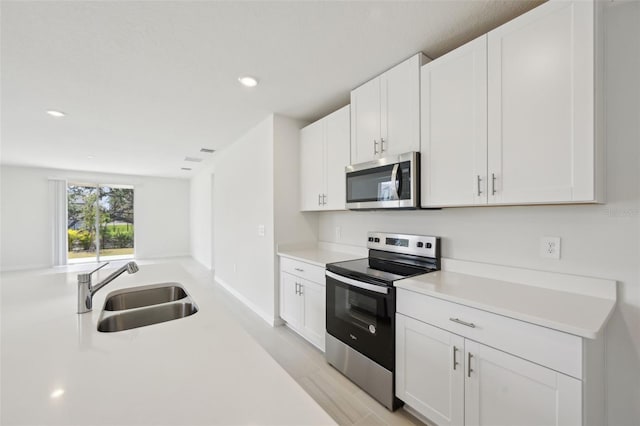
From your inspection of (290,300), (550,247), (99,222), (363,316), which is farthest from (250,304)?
(99,222)

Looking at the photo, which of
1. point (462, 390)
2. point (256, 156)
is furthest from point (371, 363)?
point (256, 156)

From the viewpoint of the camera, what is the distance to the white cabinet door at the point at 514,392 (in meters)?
1.10

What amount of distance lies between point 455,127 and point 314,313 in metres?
1.98

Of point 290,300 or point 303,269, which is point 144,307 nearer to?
point 303,269

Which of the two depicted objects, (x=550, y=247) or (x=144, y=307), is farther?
(x=550, y=247)

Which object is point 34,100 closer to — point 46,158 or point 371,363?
point 46,158

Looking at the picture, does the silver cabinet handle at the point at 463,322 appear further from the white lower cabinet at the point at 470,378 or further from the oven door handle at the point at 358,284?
the oven door handle at the point at 358,284

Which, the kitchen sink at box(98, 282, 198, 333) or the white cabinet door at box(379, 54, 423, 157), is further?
the white cabinet door at box(379, 54, 423, 157)

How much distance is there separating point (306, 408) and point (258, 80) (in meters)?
2.41

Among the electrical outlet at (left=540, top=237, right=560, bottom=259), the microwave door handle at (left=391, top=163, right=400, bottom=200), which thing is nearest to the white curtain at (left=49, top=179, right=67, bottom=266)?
the microwave door handle at (left=391, top=163, right=400, bottom=200)

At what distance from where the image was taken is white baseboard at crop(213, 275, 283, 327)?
315cm

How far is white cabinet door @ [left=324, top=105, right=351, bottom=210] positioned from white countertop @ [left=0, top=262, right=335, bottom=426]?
171 centimetres

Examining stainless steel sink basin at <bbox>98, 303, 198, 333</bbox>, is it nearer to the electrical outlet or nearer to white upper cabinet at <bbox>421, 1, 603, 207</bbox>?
white upper cabinet at <bbox>421, 1, 603, 207</bbox>

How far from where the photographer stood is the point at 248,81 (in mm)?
2336
